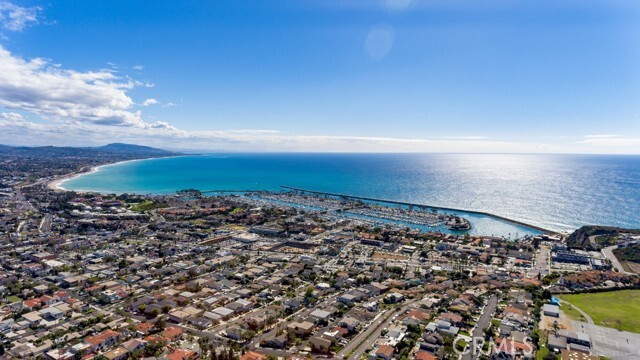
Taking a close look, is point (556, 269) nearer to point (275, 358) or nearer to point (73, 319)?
point (275, 358)

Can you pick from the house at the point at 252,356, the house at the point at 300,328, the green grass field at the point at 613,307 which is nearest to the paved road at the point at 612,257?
the green grass field at the point at 613,307

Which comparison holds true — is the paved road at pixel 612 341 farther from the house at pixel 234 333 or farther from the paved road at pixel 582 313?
the house at pixel 234 333

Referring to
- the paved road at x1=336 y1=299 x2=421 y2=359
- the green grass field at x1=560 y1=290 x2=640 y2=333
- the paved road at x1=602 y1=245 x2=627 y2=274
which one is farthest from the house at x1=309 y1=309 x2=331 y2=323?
the paved road at x1=602 y1=245 x2=627 y2=274

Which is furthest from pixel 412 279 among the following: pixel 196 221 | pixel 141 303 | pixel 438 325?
pixel 196 221

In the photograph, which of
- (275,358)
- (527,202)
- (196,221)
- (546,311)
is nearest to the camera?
(275,358)

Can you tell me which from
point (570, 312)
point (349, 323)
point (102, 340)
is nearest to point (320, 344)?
point (349, 323)

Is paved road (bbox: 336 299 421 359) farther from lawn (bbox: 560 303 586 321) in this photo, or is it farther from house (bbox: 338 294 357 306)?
lawn (bbox: 560 303 586 321)

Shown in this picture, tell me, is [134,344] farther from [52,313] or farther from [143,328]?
[52,313]
